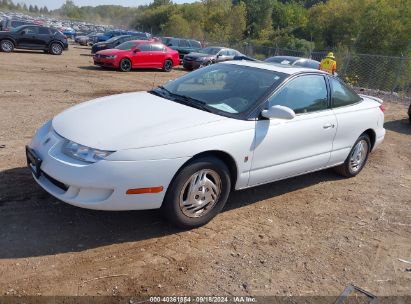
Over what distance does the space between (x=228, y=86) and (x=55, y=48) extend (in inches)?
851

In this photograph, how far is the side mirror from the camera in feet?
13.9

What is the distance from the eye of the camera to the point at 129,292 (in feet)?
10.2

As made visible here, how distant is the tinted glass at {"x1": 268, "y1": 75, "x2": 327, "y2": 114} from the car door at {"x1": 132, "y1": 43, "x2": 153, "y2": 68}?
14536 mm

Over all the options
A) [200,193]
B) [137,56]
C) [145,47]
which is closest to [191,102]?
[200,193]

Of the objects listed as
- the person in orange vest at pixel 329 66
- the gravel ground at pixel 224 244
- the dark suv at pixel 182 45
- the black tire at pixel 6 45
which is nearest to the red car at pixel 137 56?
the dark suv at pixel 182 45

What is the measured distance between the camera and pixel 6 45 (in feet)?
71.2

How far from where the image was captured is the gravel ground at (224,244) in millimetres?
3258

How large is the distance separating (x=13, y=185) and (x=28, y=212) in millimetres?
698

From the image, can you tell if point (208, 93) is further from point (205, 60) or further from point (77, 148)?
point (205, 60)

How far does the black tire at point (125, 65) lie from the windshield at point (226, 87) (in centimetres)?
1359

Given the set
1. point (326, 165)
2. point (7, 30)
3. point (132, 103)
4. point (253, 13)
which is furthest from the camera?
point (253, 13)

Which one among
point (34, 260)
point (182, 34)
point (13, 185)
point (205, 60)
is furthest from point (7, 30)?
point (182, 34)

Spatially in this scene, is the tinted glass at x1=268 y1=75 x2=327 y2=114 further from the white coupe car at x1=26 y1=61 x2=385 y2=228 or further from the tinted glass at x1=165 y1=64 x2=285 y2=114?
the tinted glass at x1=165 y1=64 x2=285 y2=114

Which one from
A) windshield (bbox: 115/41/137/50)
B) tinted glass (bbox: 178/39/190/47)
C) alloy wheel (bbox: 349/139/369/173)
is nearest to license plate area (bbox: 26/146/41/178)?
alloy wheel (bbox: 349/139/369/173)
